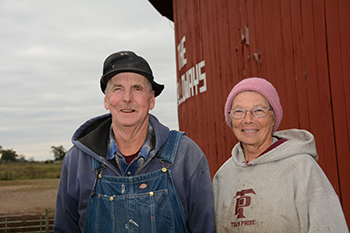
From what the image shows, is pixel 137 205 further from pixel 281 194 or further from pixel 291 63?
pixel 291 63

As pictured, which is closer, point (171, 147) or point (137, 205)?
point (137, 205)

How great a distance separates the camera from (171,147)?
2.20 metres

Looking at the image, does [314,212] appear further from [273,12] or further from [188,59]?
[188,59]

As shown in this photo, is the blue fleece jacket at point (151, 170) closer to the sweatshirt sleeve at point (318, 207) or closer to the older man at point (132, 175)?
the older man at point (132, 175)

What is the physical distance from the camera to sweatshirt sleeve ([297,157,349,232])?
1768 millimetres

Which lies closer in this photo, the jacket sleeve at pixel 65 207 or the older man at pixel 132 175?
the older man at pixel 132 175

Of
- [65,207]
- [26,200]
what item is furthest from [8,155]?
[65,207]

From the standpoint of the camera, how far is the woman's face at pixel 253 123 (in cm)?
227

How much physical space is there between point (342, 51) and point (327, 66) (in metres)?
0.20

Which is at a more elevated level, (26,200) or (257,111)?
(257,111)

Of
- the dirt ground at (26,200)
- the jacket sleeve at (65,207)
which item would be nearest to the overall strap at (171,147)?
the jacket sleeve at (65,207)

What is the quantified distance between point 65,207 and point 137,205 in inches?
21.5

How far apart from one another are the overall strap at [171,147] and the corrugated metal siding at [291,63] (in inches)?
69.9

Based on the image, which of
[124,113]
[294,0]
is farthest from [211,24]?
[124,113]
